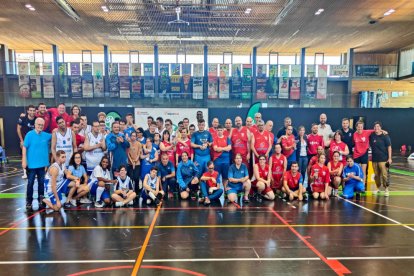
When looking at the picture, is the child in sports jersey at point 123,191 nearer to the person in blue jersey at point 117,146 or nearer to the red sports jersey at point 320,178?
the person in blue jersey at point 117,146

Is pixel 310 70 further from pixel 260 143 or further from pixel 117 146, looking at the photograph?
pixel 117 146

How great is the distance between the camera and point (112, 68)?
21.1 meters

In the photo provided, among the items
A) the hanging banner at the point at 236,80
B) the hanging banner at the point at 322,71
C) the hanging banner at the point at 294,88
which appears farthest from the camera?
the hanging banner at the point at 322,71

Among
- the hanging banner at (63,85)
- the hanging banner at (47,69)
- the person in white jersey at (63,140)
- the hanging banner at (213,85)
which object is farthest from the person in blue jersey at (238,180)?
the hanging banner at (47,69)

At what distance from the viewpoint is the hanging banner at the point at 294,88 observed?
1964 centimetres

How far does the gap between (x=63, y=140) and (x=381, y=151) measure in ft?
26.3

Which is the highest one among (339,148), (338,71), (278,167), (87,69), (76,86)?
(338,71)

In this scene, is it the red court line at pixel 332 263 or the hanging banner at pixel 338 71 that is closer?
the red court line at pixel 332 263

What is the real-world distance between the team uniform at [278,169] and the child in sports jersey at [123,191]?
3.48 m

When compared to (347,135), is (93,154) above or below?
below

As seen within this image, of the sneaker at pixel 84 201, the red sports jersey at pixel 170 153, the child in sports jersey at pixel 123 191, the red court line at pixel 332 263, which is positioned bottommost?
the sneaker at pixel 84 201

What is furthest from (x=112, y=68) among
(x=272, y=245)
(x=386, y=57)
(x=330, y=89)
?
(x=386, y=57)

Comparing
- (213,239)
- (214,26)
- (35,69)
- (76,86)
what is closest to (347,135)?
(213,239)

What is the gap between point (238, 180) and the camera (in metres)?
6.93
